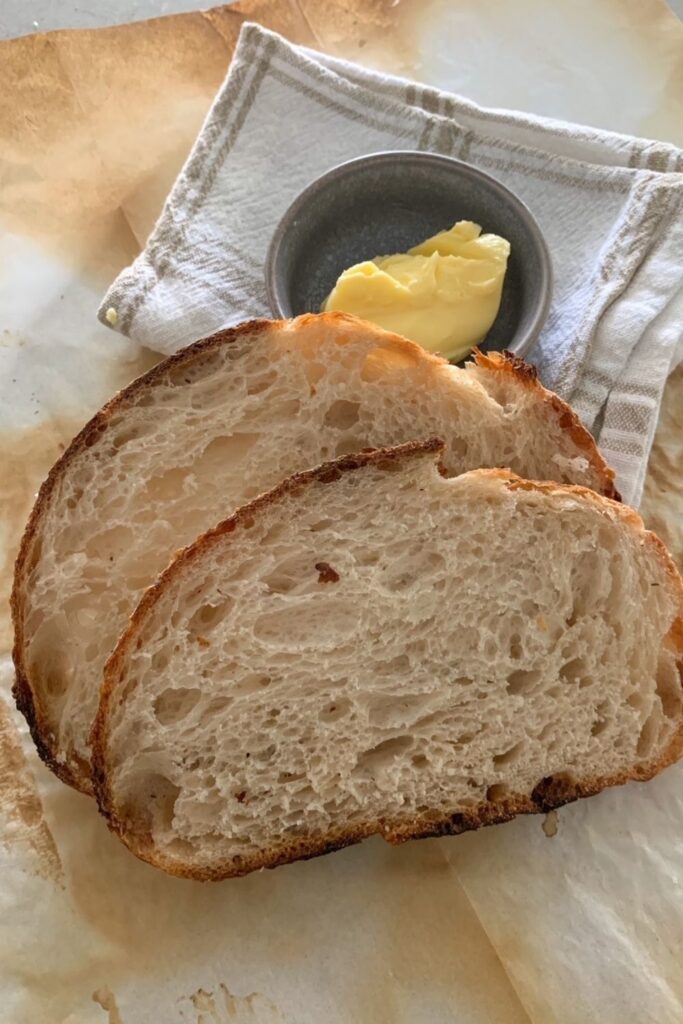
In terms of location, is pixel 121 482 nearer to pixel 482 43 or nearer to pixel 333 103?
Answer: pixel 333 103

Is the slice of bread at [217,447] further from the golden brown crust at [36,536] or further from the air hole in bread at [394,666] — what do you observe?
the air hole in bread at [394,666]

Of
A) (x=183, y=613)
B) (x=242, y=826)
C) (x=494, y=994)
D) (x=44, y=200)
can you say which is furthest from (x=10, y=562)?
(x=494, y=994)

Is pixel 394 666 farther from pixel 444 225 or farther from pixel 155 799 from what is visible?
pixel 444 225

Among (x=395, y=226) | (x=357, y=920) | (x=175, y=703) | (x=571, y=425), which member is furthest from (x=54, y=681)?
(x=395, y=226)

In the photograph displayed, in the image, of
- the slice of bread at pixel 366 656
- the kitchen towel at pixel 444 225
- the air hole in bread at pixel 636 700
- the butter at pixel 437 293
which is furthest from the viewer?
the kitchen towel at pixel 444 225

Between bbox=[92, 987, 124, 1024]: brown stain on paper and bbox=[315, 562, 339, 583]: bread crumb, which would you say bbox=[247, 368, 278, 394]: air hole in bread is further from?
bbox=[92, 987, 124, 1024]: brown stain on paper

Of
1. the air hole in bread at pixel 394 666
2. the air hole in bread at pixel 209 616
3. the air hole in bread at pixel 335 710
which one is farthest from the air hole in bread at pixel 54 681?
the air hole in bread at pixel 394 666
